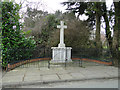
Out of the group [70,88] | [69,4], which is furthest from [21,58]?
[69,4]

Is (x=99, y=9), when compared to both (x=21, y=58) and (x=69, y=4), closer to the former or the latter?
(x=69, y=4)

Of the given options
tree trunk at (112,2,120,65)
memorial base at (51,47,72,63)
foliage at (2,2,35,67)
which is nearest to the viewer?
foliage at (2,2,35,67)

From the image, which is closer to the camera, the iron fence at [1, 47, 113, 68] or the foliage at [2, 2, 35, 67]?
the foliage at [2, 2, 35, 67]

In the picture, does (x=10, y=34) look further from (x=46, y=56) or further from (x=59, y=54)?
(x=46, y=56)

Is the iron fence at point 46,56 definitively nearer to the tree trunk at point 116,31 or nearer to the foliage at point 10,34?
the foliage at point 10,34

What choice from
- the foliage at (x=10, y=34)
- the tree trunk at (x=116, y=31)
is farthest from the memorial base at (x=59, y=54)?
the tree trunk at (x=116, y=31)

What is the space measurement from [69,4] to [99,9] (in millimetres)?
3479

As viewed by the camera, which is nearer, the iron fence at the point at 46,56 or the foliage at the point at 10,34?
the foliage at the point at 10,34

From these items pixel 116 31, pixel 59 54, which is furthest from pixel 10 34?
pixel 116 31

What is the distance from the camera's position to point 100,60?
28.7ft

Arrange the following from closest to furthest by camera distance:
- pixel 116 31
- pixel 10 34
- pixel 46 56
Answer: pixel 10 34
pixel 116 31
pixel 46 56

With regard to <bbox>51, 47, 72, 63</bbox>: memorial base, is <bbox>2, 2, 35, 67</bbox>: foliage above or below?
above

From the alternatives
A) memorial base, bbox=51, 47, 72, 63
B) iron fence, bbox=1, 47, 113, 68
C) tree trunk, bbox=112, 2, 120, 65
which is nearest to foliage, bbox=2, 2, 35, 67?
iron fence, bbox=1, 47, 113, 68

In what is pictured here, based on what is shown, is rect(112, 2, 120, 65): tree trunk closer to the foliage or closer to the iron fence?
the iron fence
